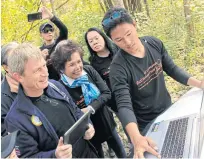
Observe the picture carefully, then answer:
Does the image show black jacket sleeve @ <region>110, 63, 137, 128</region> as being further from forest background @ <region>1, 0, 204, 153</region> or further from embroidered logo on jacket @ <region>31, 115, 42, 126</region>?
forest background @ <region>1, 0, 204, 153</region>

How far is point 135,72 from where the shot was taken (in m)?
1.71

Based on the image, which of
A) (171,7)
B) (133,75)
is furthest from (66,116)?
(171,7)

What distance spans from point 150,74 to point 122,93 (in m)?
0.25

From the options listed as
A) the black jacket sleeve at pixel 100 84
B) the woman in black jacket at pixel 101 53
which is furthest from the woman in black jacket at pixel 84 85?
the woman in black jacket at pixel 101 53

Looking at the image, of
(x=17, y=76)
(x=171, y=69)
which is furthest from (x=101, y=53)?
(x=17, y=76)

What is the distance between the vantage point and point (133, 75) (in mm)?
1701

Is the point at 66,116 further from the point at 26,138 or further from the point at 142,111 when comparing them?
the point at 142,111

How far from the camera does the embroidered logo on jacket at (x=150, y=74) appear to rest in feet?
5.64

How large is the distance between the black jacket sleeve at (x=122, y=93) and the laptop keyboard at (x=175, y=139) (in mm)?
226

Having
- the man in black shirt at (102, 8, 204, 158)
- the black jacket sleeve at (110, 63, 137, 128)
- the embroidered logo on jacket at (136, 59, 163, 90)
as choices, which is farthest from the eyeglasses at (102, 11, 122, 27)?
the embroidered logo on jacket at (136, 59, 163, 90)

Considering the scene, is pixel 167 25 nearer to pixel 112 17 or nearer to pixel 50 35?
pixel 50 35

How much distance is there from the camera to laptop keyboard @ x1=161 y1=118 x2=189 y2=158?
3.95 ft

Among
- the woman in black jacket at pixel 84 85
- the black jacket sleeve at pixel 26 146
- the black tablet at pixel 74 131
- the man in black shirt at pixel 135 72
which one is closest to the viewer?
Answer: the black tablet at pixel 74 131

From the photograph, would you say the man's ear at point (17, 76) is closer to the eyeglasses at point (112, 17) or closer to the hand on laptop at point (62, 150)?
the hand on laptop at point (62, 150)
